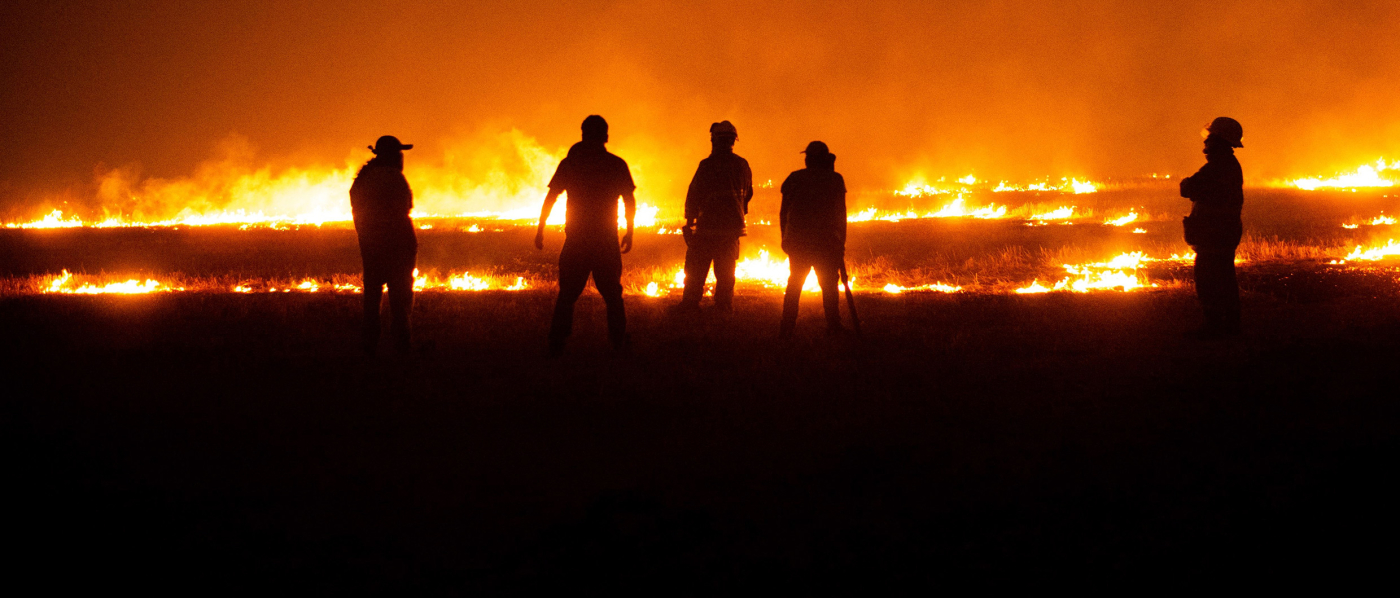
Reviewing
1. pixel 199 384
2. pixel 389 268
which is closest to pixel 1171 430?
pixel 389 268

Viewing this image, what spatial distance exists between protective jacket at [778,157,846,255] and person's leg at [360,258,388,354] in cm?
377

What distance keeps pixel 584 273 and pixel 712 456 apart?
10.9 feet

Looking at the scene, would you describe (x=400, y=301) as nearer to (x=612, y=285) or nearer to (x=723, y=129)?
(x=612, y=285)

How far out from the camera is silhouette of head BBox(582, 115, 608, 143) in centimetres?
817

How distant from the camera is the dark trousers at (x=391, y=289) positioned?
862cm

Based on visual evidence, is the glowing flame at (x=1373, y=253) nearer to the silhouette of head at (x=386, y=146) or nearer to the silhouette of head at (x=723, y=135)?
the silhouette of head at (x=723, y=135)

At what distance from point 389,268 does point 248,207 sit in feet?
202

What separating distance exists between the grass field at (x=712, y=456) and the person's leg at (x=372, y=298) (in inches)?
15.0

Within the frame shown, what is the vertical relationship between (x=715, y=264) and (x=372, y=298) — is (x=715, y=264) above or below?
above

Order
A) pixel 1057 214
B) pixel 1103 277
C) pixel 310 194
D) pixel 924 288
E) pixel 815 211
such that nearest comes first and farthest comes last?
pixel 815 211, pixel 924 288, pixel 1103 277, pixel 1057 214, pixel 310 194

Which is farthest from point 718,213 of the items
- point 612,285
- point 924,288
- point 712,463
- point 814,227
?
point 712,463

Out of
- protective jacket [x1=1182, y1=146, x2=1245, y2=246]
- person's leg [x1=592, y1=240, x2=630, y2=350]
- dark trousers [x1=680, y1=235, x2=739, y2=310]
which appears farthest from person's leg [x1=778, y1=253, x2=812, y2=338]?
protective jacket [x1=1182, y1=146, x2=1245, y2=246]

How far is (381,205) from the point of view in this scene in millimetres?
8500

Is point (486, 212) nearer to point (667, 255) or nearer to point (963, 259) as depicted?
point (667, 255)
